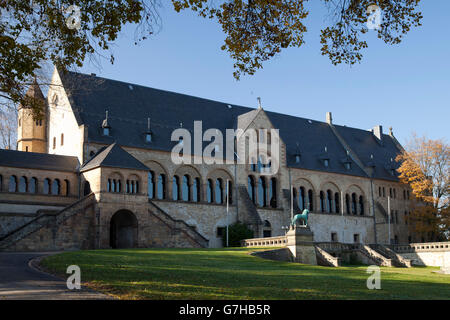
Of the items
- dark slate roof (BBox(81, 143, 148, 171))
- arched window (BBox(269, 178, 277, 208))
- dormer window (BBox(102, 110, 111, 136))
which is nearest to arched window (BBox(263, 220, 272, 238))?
arched window (BBox(269, 178, 277, 208))

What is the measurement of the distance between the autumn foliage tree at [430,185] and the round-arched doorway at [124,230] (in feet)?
115

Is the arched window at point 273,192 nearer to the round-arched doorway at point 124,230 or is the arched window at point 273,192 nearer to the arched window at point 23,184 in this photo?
the round-arched doorway at point 124,230

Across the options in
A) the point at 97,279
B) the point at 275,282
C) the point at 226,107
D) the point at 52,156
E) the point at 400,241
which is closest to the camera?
the point at 97,279

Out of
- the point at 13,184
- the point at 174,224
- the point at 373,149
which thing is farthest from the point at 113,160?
the point at 373,149

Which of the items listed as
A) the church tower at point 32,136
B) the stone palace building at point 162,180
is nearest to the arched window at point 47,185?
the stone palace building at point 162,180

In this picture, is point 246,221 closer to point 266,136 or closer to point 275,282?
point 266,136

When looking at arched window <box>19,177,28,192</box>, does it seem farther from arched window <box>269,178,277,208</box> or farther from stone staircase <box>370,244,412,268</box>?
stone staircase <box>370,244,412,268</box>

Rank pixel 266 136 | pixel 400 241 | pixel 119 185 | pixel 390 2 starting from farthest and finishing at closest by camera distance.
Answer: pixel 400 241 < pixel 266 136 < pixel 119 185 < pixel 390 2

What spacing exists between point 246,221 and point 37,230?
67.6 feet

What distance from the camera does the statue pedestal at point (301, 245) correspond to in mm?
36031

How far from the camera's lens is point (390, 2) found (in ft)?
42.6

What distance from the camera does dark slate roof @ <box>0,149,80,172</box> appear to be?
41000mm

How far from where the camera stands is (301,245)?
36344mm
